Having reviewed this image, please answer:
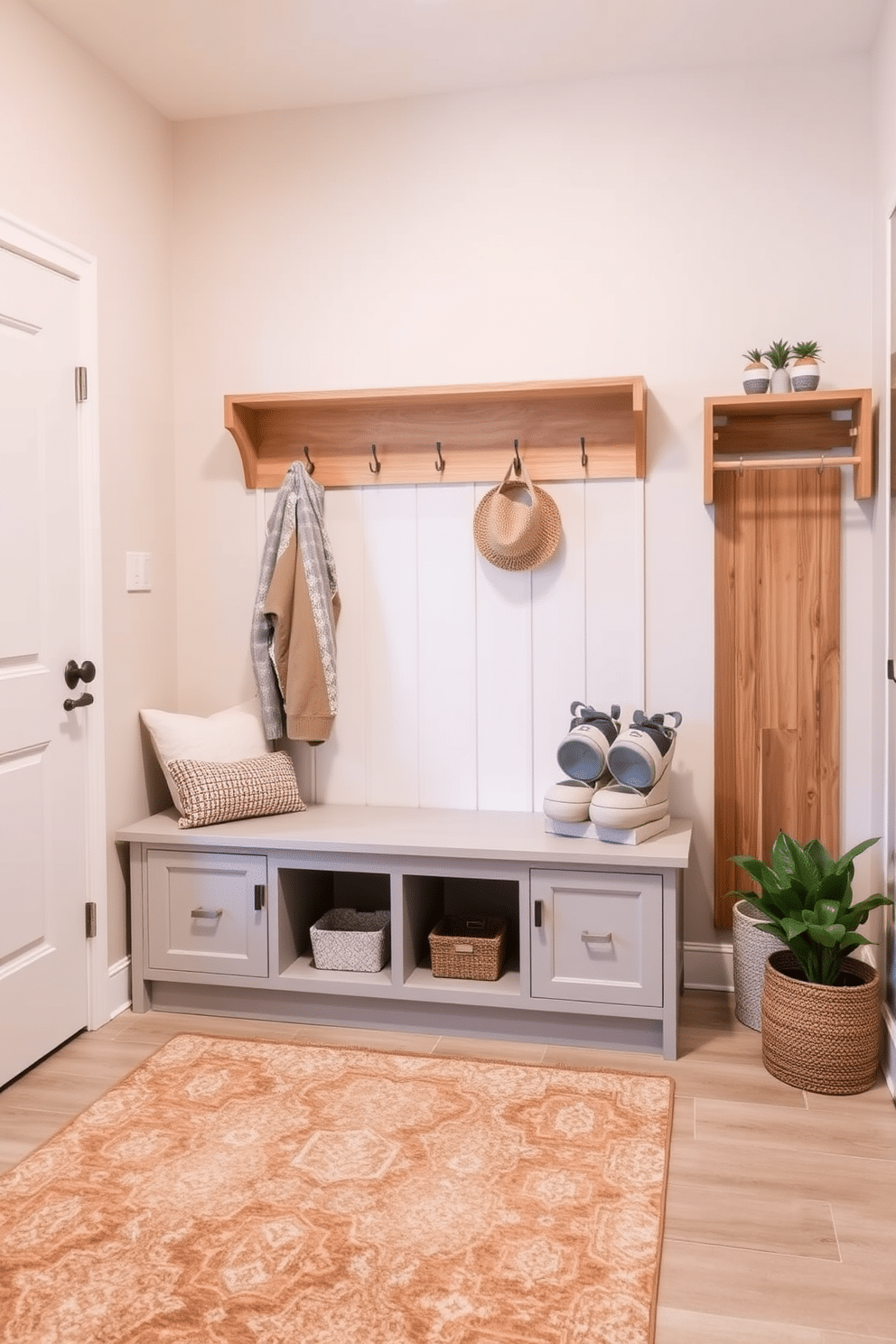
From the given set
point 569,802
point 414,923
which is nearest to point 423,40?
point 569,802

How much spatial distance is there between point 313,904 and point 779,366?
198 cm

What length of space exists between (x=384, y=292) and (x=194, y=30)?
2.69 ft

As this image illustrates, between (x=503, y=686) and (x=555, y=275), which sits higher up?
(x=555, y=275)

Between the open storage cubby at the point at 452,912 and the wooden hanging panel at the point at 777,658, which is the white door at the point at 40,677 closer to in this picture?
the open storage cubby at the point at 452,912

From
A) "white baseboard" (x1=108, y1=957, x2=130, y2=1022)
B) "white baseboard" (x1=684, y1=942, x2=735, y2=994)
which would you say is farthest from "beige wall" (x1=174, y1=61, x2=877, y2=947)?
"white baseboard" (x1=108, y1=957, x2=130, y2=1022)

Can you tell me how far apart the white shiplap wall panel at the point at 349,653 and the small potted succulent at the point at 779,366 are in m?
1.21

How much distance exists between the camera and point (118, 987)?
3.02m

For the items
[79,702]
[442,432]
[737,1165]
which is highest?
[442,432]

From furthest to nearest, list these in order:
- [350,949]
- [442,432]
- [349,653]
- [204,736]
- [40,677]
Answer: [349,653]
[442,432]
[204,736]
[350,949]
[40,677]

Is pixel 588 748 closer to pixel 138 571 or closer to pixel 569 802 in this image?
pixel 569 802

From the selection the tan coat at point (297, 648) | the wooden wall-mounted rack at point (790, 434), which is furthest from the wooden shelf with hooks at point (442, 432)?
the tan coat at point (297, 648)

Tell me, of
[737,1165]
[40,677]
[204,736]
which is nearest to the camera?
[737,1165]

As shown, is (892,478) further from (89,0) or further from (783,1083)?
(89,0)

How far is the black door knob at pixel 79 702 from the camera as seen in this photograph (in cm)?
275
